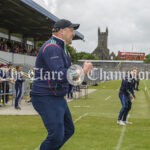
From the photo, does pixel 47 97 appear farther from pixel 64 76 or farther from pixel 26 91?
pixel 26 91

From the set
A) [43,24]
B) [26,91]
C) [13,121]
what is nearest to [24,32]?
[43,24]

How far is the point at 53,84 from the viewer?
406 centimetres

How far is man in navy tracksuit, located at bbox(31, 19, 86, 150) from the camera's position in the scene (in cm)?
394

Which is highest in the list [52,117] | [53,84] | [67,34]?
[67,34]

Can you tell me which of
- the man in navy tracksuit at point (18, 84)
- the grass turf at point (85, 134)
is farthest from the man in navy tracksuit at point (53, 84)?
the man in navy tracksuit at point (18, 84)

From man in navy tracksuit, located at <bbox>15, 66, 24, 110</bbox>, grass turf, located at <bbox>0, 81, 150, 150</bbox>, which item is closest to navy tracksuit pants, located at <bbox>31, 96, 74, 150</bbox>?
grass turf, located at <bbox>0, 81, 150, 150</bbox>

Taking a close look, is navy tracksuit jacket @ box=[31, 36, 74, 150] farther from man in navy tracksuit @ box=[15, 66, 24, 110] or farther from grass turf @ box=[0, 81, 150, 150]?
man in navy tracksuit @ box=[15, 66, 24, 110]

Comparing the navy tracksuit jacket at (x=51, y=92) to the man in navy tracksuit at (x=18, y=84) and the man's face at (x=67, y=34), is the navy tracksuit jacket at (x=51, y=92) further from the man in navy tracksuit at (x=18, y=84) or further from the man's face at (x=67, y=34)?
the man in navy tracksuit at (x=18, y=84)

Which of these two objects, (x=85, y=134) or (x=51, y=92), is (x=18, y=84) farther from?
(x=51, y=92)

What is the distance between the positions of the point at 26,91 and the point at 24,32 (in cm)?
2261

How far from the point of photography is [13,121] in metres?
10.1

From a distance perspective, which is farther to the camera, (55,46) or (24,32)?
(24,32)

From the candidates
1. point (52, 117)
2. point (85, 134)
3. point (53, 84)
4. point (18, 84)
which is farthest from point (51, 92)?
point (18, 84)

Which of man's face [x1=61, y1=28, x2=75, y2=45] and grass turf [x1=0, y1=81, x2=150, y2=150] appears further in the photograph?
grass turf [x1=0, y1=81, x2=150, y2=150]
